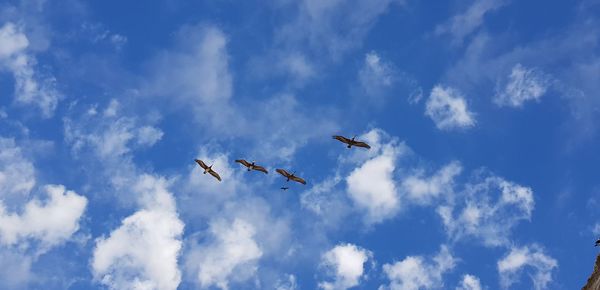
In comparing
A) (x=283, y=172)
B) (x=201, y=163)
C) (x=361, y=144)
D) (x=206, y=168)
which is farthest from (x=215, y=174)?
(x=361, y=144)

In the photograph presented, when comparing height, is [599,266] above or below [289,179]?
below

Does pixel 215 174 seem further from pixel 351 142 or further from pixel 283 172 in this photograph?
pixel 351 142

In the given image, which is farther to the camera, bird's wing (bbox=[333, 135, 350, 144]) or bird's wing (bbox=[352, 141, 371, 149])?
bird's wing (bbox=[352, 141, 371, 149])

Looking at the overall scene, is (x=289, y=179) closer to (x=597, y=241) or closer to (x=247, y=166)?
(x=247, y=166)

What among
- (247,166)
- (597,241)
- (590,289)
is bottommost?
(590,289)

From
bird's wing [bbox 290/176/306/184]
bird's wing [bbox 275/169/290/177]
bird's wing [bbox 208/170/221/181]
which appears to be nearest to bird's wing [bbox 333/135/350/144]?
bird's wing [bbox 290/176/306/184]

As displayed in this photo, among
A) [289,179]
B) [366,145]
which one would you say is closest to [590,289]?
[366,145]

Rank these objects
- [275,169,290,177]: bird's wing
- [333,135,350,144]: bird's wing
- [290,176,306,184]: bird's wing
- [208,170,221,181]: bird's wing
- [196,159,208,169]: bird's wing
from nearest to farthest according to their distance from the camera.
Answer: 1. [333,135,350,144]: bird's wing
2. [275,169,290,177]: bird's wing
3. [290,176,306,184]: bird's wing
4. [196,159,208,169]: bird's wing
5. [208,170,221,181]: bird's wing

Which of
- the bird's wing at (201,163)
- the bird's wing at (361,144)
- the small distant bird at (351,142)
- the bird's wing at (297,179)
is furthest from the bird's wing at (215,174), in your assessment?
the bird's wing at (361,144)

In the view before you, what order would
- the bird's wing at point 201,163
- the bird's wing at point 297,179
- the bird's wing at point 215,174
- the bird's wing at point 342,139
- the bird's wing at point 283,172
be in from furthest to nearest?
the bird's wing at point 215,174 < the bird's wing at point 201,163 < the bird's wing at point 297,179 < the bird's wing at point 283,172 < the bird's wing at point 342,139

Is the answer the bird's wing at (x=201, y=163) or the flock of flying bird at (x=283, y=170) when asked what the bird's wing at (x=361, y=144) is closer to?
the flock of flying bird at (x=283, y=170)

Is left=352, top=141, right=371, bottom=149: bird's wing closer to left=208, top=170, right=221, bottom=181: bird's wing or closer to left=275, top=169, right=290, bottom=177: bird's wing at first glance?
left=275, top=169, right=290, bottom=177: bird's wing

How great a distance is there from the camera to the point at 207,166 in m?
74.0

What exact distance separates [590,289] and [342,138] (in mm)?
30317
